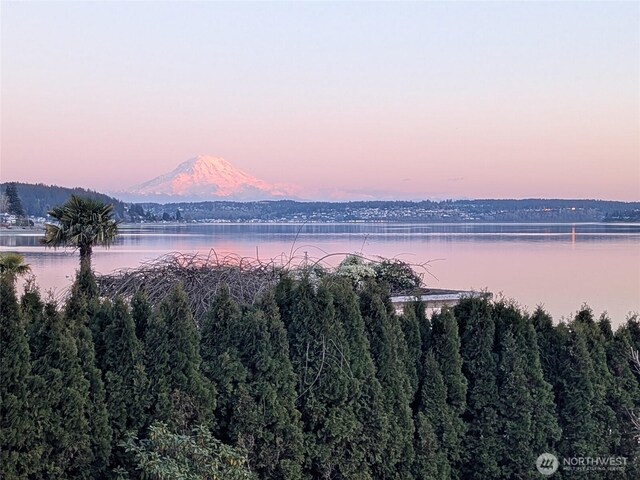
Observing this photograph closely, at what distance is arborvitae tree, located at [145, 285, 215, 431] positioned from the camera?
21.4 ft

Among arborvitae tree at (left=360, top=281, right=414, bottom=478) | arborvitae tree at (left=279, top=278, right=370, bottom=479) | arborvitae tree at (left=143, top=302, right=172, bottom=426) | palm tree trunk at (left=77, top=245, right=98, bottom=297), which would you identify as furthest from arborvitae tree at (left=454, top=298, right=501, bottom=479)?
palm tree trunk at (left=77, top=245, right=98, bottom=297)

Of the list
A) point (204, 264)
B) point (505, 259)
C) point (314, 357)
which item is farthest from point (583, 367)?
point (505, 259)

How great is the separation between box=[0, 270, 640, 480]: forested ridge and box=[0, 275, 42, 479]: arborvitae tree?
11 mm

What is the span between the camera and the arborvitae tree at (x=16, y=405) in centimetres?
582

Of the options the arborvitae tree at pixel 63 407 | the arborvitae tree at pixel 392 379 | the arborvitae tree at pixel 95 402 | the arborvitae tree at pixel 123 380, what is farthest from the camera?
the arborvitae tree at pixel 392 379

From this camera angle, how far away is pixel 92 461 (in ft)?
20.4

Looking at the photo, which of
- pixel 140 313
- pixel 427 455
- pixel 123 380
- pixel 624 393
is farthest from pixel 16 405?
pixel 624 393

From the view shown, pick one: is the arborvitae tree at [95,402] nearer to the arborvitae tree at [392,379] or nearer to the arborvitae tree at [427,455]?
the arborvitae tree at [392,379]

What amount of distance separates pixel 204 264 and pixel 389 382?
116 inches

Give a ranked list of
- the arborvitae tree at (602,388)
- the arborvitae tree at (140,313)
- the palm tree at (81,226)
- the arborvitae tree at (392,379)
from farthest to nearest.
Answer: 1. the palm tree at (81,226)
2. the arborvitae tree at (602,388)
3. the arborvitae tree at (392,379)
4. the arborvitae tree at (140,313)

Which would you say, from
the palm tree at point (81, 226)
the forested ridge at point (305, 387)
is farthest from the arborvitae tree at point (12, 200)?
the forested ridge at point (305, 387)

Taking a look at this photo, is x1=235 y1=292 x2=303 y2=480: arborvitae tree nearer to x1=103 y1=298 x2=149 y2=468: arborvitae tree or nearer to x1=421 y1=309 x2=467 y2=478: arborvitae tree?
x1=103 y1=298 x2=149 y2=468: arborvitae tree

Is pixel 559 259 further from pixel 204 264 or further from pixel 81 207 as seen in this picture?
pixel 204 264

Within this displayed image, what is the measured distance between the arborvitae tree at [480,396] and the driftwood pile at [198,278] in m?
2.38
